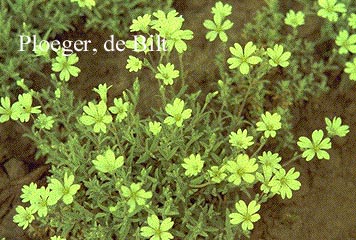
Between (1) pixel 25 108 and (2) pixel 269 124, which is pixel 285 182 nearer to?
(2) pixel 269 124

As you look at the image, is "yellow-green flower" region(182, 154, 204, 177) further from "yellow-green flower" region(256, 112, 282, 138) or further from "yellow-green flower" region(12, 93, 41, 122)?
"yellow-green flower" region(12, 93, 41, 122)

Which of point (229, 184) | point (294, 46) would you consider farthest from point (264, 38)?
point (229, 184)

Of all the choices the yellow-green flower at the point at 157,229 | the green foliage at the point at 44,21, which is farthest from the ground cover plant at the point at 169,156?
the green foliage at the point at 44,21

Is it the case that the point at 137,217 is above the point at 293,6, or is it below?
below

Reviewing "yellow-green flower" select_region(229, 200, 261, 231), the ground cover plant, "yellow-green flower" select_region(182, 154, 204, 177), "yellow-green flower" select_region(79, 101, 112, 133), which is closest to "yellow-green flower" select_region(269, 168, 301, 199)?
the ground cover plant

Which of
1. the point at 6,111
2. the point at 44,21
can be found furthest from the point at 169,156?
the point at 44,21

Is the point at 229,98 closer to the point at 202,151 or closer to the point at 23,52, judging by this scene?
the point at 202,151

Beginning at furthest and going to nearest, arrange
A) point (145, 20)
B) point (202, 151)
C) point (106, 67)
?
point (106, 67) < point (202, 151) < point (145, 20)

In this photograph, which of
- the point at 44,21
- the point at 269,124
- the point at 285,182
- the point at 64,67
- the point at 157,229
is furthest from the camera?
the point at 44,21
